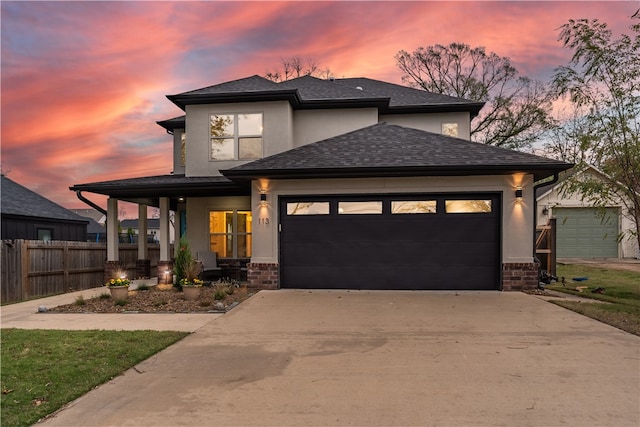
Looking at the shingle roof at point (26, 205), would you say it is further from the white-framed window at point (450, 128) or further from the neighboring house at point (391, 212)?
the white-framed window at point (450, 128)

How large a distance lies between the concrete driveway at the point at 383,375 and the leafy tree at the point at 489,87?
18204mm

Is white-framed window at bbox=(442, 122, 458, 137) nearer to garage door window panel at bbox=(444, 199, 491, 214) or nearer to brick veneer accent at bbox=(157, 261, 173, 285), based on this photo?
garage door window panel at bbox=(444, 199, 491, 214)

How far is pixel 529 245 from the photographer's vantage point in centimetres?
941

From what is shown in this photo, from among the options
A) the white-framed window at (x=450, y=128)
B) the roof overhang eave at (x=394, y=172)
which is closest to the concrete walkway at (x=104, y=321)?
the roof overhang eave at (x=394, y=172)

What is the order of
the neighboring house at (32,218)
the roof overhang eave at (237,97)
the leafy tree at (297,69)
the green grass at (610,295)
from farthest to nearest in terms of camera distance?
the leafy tree at (297,69) < the neighboring house at (32,218) < the roof overhang eave at (237,97) < the green grass at (610,295)

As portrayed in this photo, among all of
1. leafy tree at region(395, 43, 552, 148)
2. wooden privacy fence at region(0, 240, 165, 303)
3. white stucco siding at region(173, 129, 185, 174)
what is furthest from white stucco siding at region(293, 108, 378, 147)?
leafy tree at region(395, 43, 552, 148)

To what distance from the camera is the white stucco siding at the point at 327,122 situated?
42.8 feet

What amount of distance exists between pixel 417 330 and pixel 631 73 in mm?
7961

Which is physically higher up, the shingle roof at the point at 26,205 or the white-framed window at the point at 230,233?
the shingle roof at the point at 26,205

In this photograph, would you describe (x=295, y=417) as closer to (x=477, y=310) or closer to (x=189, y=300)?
(x=477, y=310)

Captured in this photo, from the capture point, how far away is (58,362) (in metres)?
4.59

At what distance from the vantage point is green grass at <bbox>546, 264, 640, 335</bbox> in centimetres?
667

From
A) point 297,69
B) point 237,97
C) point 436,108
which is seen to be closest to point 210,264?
point 237,97

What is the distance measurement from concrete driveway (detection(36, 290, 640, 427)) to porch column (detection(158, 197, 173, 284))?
237 inches
